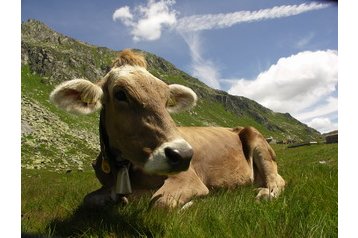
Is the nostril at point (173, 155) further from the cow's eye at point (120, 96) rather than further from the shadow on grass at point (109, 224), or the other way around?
the cow's eye at point (120, 96)

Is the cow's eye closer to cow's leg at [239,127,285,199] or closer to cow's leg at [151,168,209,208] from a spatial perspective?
cow's leg at [151,168,209,208]

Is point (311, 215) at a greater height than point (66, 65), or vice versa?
point (66, 65)

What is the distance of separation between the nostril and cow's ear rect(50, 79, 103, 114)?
182 cm

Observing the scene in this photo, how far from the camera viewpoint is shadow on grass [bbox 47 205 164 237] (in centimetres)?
400

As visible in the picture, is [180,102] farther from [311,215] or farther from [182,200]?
[311,215]

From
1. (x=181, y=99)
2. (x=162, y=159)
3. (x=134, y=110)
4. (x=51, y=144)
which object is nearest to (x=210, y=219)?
(x=162, y=159)

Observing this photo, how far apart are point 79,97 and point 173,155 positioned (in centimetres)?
218

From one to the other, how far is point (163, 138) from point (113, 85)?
1372mm

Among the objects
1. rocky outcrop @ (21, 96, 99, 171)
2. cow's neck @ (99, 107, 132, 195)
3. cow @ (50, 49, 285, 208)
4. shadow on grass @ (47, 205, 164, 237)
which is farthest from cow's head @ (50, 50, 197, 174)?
rocky outcrop @ (21, 96, 99, 171)

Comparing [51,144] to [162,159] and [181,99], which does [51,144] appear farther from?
[162,159]

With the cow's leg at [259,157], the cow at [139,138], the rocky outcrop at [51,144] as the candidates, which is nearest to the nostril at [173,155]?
the cow at [139,138]
